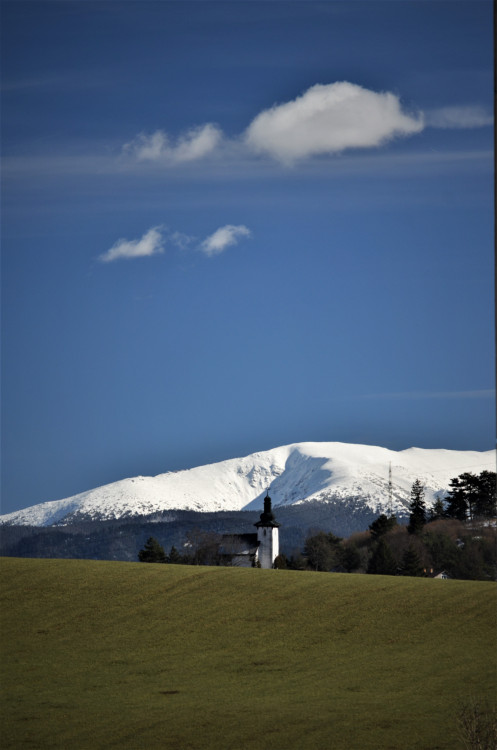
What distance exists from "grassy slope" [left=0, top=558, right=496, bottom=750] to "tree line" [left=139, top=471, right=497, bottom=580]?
1811 inches

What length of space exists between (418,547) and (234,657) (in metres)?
74.1

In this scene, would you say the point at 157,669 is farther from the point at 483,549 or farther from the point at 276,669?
the point at 483,549

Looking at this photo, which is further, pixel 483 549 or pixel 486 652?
pixel 483 549

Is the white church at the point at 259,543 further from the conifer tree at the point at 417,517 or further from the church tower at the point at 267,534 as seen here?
the conifer tree at the point at 417,517

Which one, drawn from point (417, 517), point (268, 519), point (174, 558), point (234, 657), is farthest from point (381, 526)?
point (234, 657)

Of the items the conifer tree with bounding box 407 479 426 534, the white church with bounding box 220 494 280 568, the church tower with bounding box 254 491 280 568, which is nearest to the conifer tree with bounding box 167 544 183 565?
the white church with bounding box 220 494 280 568

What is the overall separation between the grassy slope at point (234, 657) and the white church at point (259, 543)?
60489 mm

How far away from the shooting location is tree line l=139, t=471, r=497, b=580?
114688 millimetres

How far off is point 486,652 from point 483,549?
71257 mm

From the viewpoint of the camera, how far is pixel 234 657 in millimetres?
48156

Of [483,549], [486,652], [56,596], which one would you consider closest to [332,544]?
[483,549]

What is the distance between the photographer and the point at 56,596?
61.1 metres

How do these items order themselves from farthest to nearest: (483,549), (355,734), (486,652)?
(483,549)
(486,652)
(355,734)

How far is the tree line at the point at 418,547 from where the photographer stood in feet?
376
